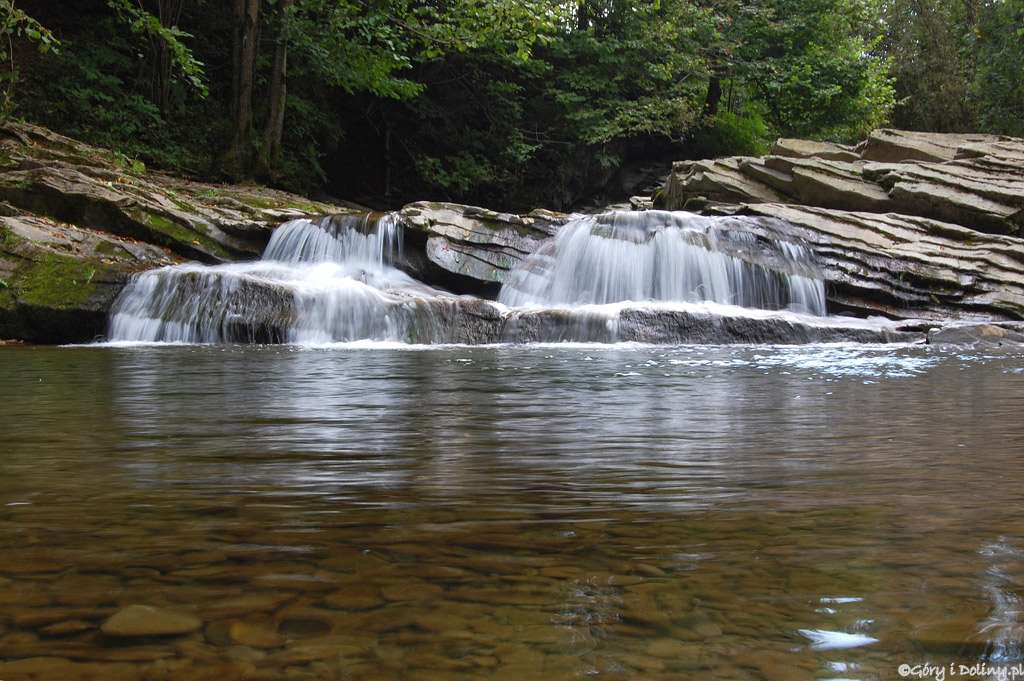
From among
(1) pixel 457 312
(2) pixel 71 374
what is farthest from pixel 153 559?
(1) pixel 457 312

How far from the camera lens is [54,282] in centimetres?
1145

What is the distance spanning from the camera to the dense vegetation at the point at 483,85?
18.8 m

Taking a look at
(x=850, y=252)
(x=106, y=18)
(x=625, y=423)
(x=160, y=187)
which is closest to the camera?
(x=625, y=423)

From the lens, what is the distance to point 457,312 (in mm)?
11961

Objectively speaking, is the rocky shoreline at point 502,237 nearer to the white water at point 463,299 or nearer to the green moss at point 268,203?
the green moss at point 268,203

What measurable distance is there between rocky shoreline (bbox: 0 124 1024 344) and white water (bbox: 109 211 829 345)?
24 cm

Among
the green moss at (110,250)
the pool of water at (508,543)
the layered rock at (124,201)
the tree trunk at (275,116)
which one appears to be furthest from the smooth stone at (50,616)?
the tree trunk at (275,116)

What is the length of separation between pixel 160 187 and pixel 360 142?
474 inches

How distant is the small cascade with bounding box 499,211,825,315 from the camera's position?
1402cm

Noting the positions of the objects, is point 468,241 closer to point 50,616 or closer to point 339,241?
point 339,241

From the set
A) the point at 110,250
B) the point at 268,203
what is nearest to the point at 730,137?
the point at 268,203

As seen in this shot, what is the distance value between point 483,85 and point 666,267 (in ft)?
46.3

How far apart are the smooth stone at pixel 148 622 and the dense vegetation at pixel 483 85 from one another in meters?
15.7

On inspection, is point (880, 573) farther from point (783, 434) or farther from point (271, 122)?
point (271, 122)
